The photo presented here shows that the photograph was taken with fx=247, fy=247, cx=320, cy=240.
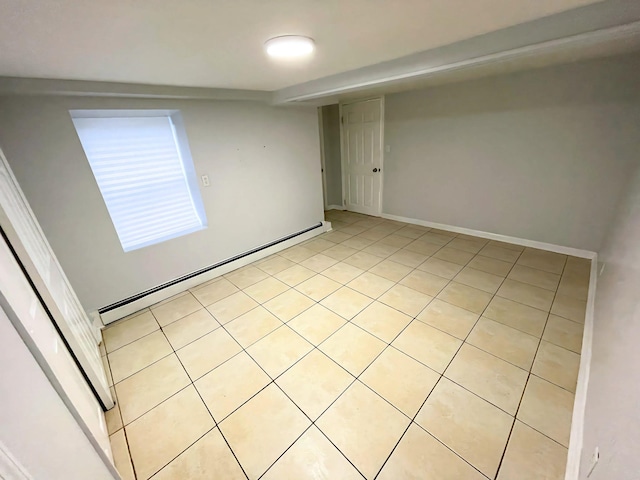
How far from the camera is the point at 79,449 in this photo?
3.08 feet

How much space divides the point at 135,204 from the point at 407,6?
9.14 feet

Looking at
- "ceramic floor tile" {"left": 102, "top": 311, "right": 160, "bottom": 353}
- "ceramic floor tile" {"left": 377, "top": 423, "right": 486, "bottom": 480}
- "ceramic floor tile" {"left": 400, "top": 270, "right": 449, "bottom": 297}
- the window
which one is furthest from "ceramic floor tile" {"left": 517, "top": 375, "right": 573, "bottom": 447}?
the window

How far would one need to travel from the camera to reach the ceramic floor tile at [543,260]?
9.28 ft

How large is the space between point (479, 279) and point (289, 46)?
2.80 m

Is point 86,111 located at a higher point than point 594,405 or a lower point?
higher

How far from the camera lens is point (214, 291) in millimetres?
2824

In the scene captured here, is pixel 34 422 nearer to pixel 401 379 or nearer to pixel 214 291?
pixel 401 379

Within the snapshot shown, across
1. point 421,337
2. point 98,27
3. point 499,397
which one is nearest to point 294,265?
point 421,337

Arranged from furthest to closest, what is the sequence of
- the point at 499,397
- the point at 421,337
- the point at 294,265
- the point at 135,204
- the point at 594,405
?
the point at 294,265, the point at 135,204, the point at 421,337, the point at 499,397, the point at 594,405

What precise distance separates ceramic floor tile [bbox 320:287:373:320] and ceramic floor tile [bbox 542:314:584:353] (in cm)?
143

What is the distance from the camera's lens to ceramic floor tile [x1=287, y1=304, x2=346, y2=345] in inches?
83.1

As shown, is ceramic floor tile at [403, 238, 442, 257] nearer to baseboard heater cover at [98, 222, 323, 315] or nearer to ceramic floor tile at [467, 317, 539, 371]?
ceramic floor tile at [467, 317, 539, 371]

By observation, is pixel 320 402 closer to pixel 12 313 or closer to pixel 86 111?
pixel 12 313

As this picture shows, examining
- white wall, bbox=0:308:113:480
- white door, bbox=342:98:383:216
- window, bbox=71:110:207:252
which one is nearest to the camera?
white wall, bbox=0:308:113:480
